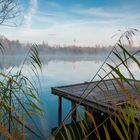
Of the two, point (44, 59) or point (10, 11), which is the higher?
point (44, 59)

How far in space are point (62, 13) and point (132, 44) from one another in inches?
761

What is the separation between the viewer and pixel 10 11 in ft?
15.7

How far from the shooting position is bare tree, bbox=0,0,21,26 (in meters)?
4.52

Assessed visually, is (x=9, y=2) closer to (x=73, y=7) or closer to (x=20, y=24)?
(x=20, y=24)

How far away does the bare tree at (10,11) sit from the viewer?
4518mm

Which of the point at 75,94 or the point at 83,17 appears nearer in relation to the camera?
the point at 75,94

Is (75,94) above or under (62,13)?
under

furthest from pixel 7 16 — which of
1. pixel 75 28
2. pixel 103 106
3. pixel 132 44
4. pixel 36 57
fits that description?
pixel 75 28

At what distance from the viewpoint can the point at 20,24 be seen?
4879 millimetres

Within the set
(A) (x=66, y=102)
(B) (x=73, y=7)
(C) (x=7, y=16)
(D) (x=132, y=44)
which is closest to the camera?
(D) (x=132, y=44)

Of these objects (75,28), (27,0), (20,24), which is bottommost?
(20,24)

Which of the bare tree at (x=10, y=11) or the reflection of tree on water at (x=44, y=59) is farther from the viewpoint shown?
the bare tree at (x=10, y=11)

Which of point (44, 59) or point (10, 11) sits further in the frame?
point (44, 59)

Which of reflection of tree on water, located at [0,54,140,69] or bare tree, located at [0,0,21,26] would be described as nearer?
reflection of tree on water, located at [0,54,140,69]
